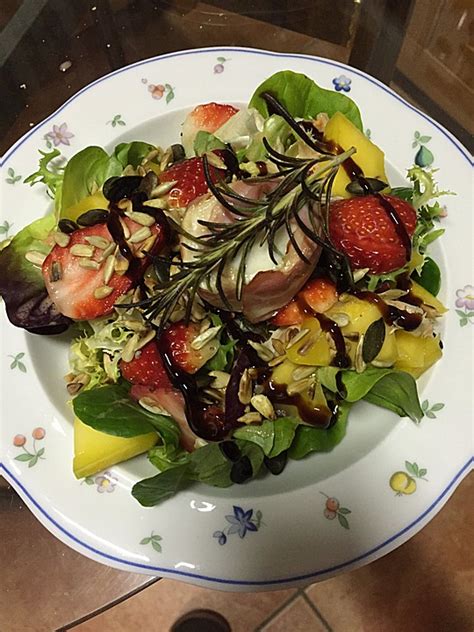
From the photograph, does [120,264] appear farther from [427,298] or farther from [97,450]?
[427,298]

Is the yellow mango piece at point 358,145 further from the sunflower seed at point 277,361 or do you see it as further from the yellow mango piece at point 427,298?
the sunflower seed at point 277,361

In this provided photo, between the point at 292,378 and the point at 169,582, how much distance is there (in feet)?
1.89

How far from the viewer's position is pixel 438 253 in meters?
1.34

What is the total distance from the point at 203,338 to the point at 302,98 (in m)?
0.61

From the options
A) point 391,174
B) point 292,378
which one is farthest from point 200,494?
point 391,174

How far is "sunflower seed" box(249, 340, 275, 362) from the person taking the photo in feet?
4.03

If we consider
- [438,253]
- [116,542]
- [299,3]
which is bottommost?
[116,542]

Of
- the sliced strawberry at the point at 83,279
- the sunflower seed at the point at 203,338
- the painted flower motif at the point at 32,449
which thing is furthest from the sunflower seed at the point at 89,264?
the painted flower motif at the point at 32,449

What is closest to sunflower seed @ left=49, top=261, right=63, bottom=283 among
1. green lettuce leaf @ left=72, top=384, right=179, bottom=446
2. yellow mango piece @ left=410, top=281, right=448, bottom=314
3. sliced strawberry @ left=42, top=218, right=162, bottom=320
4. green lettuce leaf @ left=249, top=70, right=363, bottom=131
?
sliced strawberry @ left=42, top=218, right=162, bottom=320

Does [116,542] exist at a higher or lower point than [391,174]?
lower

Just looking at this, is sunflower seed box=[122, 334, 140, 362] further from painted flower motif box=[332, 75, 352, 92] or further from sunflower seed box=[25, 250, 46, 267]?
painted flower motif box=[332, 75, 352, 92]

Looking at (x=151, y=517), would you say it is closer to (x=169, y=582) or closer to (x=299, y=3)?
(x=169, y=582)

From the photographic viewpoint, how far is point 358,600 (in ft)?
4.74

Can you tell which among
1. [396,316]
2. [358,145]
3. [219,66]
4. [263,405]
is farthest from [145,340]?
[219,66]
